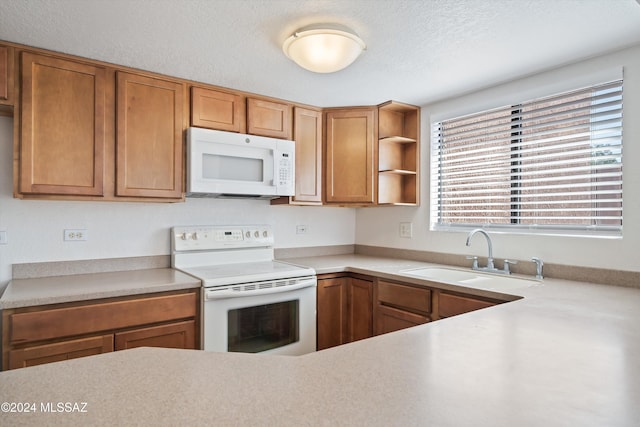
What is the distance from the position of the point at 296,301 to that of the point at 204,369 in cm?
166

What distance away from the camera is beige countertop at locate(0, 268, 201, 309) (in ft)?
5.76

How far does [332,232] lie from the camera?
11.6 feet

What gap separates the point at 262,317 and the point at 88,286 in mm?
970

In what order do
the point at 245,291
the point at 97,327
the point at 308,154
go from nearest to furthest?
the point at 97,327 → the point at 245,291 → the point at 308,154

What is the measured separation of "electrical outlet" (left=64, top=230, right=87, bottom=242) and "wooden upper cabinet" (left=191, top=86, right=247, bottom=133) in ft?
3.18

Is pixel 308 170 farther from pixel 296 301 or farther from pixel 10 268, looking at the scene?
pixel 10 268

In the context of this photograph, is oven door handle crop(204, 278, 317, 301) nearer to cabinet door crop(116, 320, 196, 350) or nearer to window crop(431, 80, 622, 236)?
cabinet door crop(116, 320, 196, 350)

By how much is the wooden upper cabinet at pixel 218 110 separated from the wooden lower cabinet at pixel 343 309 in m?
1.24

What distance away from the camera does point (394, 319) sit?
8.07ft

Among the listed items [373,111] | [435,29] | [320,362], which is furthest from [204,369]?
[373,111]

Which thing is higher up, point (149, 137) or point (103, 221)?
point (149, 137)

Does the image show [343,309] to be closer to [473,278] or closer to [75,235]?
[473,278]

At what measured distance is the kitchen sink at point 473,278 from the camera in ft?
7.34

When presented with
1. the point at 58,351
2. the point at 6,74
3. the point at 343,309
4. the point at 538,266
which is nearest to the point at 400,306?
the point at 343,309
